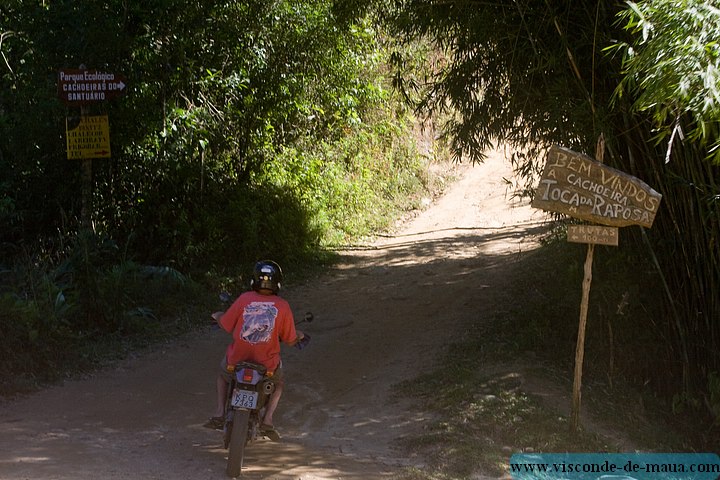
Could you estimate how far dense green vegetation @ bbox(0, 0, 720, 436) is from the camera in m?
6.83

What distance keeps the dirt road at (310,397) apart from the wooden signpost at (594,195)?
6.77 feet

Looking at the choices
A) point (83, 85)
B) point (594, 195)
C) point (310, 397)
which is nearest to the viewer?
point (594, 195)

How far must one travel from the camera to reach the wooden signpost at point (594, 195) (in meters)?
5.96

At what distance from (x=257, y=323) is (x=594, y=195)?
2.64m

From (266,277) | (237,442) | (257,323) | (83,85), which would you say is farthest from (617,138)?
(83,85)

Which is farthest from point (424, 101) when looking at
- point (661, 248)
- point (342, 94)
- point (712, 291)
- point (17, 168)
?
point (17, 168)

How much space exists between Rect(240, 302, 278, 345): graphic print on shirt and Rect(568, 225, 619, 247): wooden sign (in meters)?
2.38

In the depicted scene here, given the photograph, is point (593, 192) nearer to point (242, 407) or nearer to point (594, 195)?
point (594, 195)

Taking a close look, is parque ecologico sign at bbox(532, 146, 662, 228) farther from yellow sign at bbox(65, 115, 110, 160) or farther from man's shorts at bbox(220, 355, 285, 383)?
yellow sign at bbox(65, 115, 110, 160)

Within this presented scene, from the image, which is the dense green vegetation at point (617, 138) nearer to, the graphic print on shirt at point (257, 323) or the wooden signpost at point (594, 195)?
the wooden signpost at point (594, 195)

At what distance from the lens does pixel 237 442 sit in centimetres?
499

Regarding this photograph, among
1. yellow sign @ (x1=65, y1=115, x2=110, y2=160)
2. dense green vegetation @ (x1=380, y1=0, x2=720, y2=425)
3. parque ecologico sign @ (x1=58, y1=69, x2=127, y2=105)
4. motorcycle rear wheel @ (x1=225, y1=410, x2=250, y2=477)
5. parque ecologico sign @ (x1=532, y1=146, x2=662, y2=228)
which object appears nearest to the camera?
motorcycle rear wheel @ (x1=225, y1=410, x2=250, y2=477)

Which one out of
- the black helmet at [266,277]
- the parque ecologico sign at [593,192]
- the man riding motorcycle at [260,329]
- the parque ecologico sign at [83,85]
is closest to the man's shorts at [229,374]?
the man riding motorcycle at [260,329]

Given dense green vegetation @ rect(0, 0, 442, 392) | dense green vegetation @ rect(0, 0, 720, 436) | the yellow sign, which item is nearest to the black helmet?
dense green vegetation @ rect(0, 0, 720, 436)
